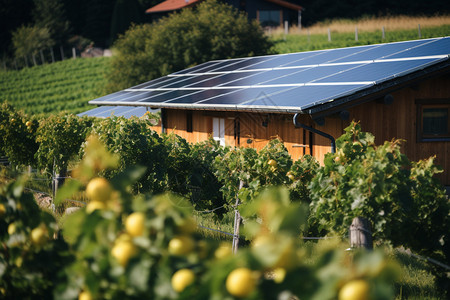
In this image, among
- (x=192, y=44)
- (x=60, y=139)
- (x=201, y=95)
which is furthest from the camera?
(x=192, y=44)

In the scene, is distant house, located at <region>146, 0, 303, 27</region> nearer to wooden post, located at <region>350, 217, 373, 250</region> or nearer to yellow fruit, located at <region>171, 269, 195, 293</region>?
wooden post, located at <region>350, 217, 373, 250</region>

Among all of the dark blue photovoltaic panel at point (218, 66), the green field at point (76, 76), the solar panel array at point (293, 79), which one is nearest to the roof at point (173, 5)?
the green field at point (76, 76)

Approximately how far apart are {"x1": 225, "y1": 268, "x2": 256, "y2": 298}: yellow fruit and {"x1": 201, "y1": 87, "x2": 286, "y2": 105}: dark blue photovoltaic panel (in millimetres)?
10030

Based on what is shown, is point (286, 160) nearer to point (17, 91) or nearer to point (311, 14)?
point (17, 91)

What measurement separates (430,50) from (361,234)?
8563mm

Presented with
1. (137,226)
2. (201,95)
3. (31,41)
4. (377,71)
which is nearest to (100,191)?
(137,226)

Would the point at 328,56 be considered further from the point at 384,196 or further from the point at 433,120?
the point at 384,196

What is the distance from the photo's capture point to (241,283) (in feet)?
5.74

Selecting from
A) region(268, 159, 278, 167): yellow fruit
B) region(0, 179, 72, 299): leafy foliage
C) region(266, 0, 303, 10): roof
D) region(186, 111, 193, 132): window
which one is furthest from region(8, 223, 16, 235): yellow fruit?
region(266, 0, 303, 10): roof

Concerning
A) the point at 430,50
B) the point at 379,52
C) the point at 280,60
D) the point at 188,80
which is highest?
the point at 280,60

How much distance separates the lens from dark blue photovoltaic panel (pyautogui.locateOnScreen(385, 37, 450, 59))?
11868 mm

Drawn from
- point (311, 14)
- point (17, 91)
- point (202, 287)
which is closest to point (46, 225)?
point (202, 287)

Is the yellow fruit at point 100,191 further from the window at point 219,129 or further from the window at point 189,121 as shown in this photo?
the window at point 189,121

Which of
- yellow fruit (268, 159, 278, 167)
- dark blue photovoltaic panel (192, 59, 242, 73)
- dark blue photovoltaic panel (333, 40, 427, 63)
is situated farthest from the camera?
dark blue photovoltaic panel (192, 59, 242, 73)
